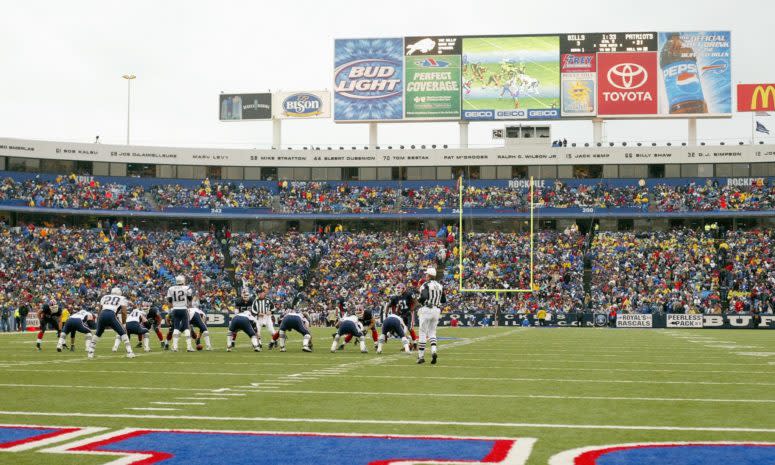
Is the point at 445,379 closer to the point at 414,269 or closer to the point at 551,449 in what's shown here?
the point at 551,449

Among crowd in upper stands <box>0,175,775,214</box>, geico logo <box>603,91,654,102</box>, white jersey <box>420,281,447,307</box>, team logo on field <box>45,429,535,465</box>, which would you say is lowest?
team logo on field <box>45,429,535,465</box>

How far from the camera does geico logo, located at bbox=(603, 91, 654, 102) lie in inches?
2223

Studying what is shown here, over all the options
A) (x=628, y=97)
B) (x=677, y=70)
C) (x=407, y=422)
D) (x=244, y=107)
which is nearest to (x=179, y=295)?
(x=407, y=422)

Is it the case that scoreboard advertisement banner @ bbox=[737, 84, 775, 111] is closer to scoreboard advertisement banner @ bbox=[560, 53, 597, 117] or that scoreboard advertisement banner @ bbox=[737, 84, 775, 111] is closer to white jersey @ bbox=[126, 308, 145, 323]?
scoreboard advertisement banner @ bbox=[560, 53, 597, 117]

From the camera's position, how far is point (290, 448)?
7797 millimetres

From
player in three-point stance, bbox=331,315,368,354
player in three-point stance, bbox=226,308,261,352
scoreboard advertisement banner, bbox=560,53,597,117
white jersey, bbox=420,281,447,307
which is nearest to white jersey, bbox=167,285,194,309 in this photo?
player in three-point stance, bbox=226,308,261,352

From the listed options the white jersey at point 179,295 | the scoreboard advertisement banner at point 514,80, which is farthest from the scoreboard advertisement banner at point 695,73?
the white jersey at point 179,295

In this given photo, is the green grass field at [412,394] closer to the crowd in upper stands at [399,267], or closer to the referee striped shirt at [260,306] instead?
the referee striped shirt at [260,306]

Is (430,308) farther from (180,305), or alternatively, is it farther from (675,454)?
(675,454)

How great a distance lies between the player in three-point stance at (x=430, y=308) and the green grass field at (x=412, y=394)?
20.3 inches

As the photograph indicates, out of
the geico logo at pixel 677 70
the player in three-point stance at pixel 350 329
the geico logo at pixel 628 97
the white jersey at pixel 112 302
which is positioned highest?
the geico logo at pixel 677 70

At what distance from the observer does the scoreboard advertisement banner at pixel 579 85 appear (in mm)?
56781

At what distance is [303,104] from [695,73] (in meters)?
25.3

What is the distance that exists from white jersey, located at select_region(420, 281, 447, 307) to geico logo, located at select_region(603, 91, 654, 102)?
4142 cm
